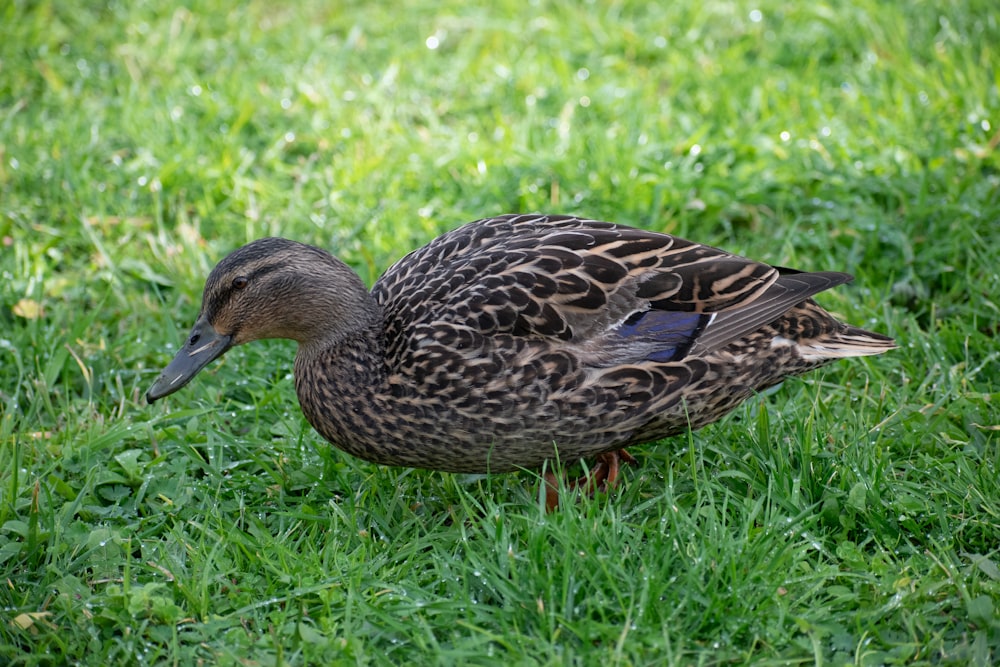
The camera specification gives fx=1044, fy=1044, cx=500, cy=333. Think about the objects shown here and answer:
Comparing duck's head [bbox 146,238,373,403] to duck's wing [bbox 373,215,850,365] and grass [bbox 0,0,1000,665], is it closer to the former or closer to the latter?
duck's wing [bbox 373,215,850,365]

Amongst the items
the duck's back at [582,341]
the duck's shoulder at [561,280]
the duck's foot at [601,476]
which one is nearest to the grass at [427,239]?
the duck's foot at [601,476]

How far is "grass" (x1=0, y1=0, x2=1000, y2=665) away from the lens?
9.71ft

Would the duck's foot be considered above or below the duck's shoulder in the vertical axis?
below

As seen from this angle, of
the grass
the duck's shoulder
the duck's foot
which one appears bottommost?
the duck's foot

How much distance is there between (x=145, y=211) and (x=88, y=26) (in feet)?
7.15

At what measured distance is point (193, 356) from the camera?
356cm

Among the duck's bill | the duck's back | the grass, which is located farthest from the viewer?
the duck's bill

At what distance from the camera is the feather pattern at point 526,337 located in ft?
11.0

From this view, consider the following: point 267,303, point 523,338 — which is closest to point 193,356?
point 267,303

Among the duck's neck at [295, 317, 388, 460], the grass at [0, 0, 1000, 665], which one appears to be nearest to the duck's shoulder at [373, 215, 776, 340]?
the duck's neck at [295, 317, 388, 460]

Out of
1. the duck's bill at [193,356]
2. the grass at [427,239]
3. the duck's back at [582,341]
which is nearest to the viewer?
the grass at [427,239]

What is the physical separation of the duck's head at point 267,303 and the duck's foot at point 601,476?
0.85 m

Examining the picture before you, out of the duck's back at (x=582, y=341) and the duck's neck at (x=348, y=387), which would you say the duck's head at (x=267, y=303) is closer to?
the duck's neck at (x=348, y=387)

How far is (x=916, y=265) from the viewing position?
468 cm
